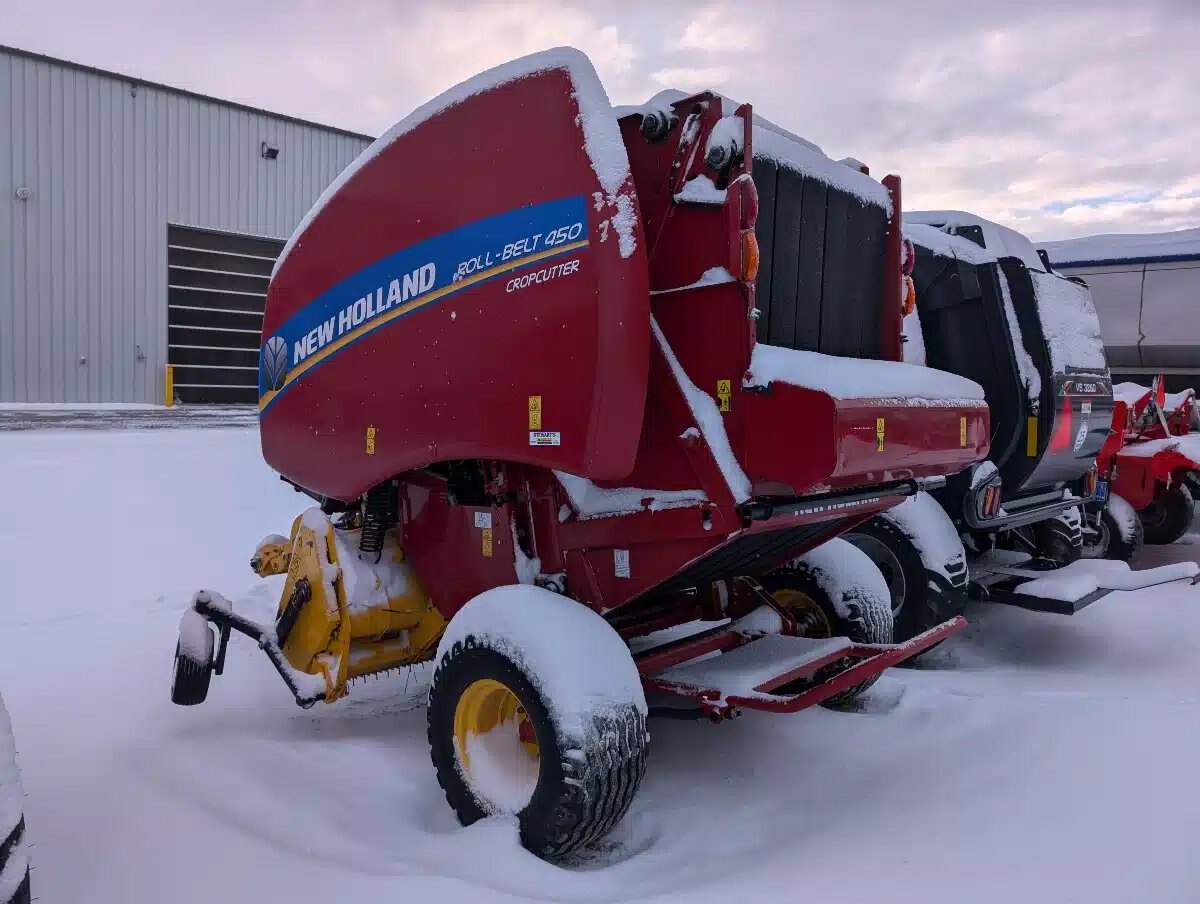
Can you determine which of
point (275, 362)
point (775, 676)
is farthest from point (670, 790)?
point (275, 362)

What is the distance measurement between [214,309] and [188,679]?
18777 mm

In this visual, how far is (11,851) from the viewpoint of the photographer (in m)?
1.87

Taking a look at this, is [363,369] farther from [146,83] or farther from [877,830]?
[146,83]

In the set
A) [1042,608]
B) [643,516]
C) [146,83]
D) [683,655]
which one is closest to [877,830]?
[683,655]

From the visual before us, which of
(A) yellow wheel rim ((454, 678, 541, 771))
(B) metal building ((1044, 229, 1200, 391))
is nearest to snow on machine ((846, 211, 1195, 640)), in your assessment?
(A) yellow wheel rim ((454, 678, 541, 771))

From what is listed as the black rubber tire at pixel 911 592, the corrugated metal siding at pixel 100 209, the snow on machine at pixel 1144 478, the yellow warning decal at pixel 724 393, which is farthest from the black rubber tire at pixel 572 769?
the corrugated metal siding at pixel 100 209

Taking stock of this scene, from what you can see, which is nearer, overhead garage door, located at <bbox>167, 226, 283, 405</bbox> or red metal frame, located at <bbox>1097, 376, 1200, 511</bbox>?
red metal frame, located at <bbox>1097, 376, 1200, 511</bbox>

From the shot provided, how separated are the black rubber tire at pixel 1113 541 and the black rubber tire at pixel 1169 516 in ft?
2.97

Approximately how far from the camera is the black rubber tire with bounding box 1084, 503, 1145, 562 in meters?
8.31

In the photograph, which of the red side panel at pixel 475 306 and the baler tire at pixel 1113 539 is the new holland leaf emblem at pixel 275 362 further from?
the baler tire at pixel 1113 539

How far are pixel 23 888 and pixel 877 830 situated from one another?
7.45 feet

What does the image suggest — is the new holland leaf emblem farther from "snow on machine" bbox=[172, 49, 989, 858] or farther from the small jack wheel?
the small jack wheel

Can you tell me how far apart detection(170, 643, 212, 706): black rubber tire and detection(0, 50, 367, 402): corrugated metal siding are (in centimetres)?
1711

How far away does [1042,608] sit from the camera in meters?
5.02
